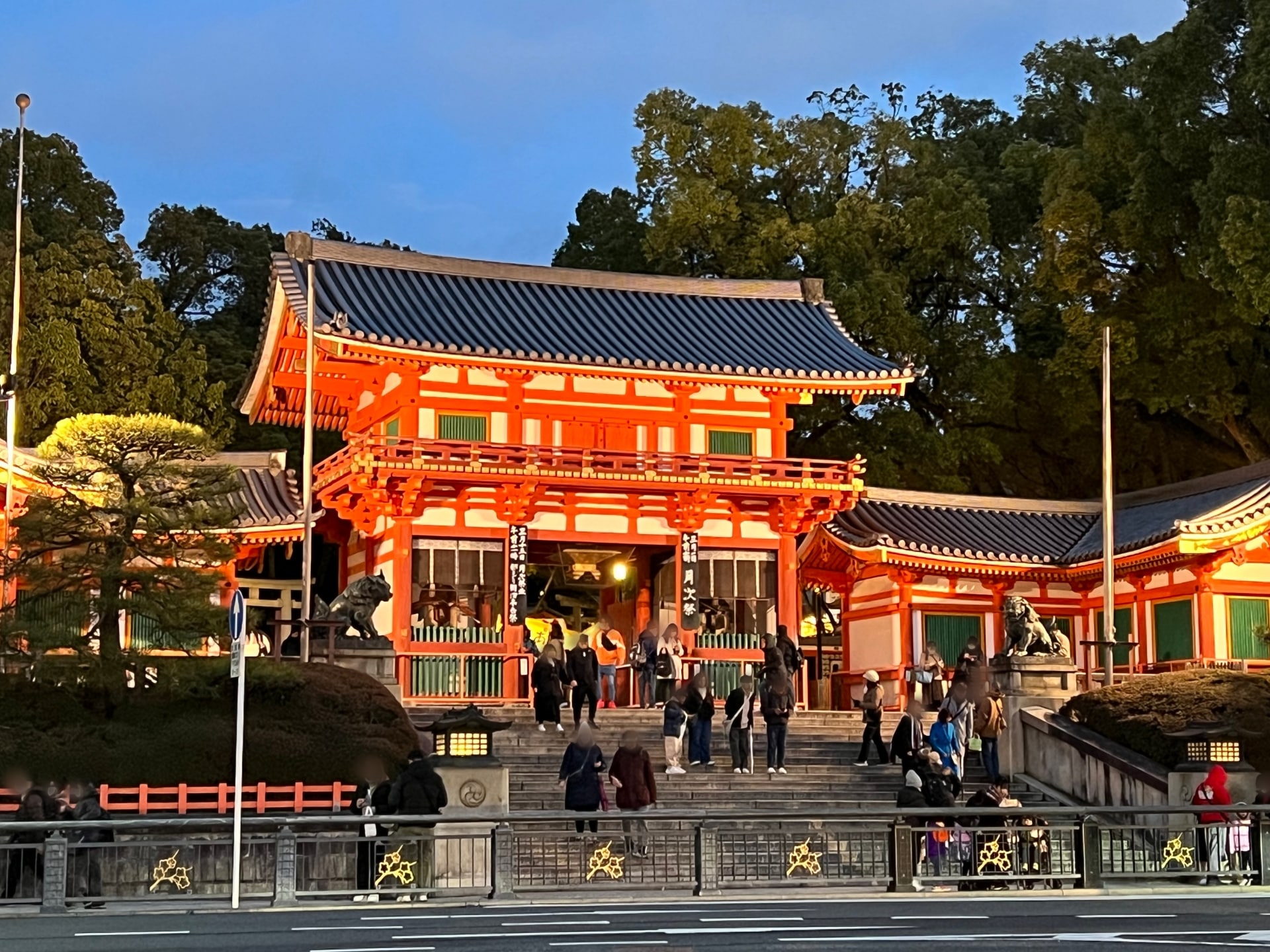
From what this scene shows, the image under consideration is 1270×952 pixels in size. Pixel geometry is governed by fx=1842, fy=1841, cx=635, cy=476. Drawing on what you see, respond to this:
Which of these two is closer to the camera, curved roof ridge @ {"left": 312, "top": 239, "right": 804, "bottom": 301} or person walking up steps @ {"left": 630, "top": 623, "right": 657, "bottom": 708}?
person walking up steps @ {"left": 630, "top": 623, "right": 657, "bottom": 708}

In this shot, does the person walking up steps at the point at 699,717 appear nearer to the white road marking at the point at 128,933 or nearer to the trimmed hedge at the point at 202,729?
the trimmed hedge at the point at 202,729

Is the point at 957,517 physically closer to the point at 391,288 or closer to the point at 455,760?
the point at 391,288

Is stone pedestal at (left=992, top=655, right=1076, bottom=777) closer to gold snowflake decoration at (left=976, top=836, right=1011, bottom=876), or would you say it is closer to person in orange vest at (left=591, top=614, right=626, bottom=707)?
person in orange vest at (left=591, top=614, right=626, bottom=707)

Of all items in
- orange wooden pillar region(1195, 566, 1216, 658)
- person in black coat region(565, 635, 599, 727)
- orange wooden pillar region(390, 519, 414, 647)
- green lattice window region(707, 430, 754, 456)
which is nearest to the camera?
person in black coat region(565, 635, 599, 727)

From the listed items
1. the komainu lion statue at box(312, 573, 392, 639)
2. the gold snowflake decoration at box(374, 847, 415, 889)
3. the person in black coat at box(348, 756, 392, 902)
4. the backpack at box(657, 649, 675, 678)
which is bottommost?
the gold snowflake decoration at box(374, 847, 415, 889)

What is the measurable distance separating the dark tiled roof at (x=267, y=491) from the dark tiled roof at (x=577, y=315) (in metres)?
3.90

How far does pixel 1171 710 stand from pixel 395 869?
12790 mm

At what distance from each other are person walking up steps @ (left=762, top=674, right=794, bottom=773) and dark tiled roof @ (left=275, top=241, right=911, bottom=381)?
11690 millimetres

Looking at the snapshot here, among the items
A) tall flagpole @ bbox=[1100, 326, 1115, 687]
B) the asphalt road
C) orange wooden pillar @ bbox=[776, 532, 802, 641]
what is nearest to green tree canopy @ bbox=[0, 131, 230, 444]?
orange wooden pillar @ bbox=[776, 532, 802, 641]

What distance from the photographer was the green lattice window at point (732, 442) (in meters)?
38.5

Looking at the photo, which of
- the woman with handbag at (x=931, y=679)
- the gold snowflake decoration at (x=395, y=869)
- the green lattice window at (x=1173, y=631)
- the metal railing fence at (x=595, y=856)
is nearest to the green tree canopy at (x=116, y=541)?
the metal railing fence at (x=595, y=856)

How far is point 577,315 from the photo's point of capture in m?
39.5

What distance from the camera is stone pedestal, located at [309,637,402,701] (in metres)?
27.8

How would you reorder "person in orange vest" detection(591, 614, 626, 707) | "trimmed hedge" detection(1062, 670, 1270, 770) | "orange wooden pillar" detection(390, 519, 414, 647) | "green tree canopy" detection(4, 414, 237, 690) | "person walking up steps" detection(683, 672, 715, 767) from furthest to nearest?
1. "orange wooden pillar" detection(390, 519, 414, 647)
2. "person in orange vest" detection(591, 614, 626, 707)
3. "person walking up steps" detection(683, 672, 715, 767)
4. "trimmed hedge" detection(1062, 670, 1270, 770)
5. "green tree canopy" detection(4, 414, 237, 690)
